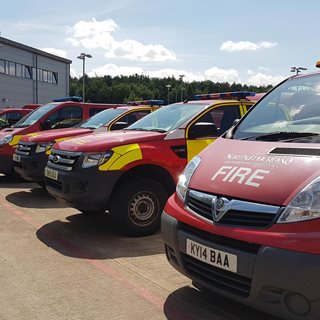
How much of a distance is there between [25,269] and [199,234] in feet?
7.27

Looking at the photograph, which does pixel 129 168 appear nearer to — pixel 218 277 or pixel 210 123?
pixel 210 123

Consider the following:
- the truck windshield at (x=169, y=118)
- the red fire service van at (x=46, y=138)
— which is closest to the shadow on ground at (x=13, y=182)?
the red fire service van at (x=46, y=138)

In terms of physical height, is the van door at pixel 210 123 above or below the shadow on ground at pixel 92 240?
above

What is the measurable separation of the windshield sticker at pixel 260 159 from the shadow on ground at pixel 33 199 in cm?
488

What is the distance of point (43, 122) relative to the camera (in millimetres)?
10359

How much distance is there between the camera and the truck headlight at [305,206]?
2570mm

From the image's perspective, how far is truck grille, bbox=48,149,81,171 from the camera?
5.52m

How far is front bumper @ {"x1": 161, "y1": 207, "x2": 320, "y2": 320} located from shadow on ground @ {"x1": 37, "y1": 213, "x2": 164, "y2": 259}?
2.02 m

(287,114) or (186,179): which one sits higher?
(287,114)

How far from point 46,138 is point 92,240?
3.38m

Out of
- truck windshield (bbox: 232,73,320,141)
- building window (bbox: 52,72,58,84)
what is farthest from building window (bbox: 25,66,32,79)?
truck windshield (bbox: 232,73,320,141)

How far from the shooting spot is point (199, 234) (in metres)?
3.07

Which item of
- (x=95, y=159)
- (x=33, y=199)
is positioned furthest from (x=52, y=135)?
(x=95, y=159)

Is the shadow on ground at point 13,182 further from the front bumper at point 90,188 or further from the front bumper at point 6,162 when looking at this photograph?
the front bumper at point 90,188
